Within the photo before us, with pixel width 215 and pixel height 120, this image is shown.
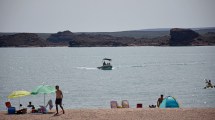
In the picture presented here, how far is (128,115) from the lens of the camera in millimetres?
26469

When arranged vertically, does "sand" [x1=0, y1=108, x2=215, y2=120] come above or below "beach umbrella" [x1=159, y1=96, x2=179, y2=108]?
above

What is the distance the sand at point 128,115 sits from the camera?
25.8m

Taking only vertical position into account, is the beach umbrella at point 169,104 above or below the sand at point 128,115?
below

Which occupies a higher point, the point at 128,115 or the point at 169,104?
the point at 128,115

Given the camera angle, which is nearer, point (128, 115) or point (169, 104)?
point (128, 115)

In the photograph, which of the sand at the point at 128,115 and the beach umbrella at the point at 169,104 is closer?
the sand at the point at 128,115

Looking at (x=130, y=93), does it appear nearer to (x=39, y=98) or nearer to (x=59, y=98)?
(x=39, y=98)

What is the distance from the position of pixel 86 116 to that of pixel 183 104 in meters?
23.7

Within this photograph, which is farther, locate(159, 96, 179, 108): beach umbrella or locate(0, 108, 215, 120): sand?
locate(159, 96, 179, 108): beach umbrella

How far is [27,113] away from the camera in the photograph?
28.3 m

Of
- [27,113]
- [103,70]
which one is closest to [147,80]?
[103,70]

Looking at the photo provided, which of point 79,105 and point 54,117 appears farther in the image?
point 79,105

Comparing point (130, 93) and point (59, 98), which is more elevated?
point (59, 98)

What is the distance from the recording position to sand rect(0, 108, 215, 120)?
25844mm
